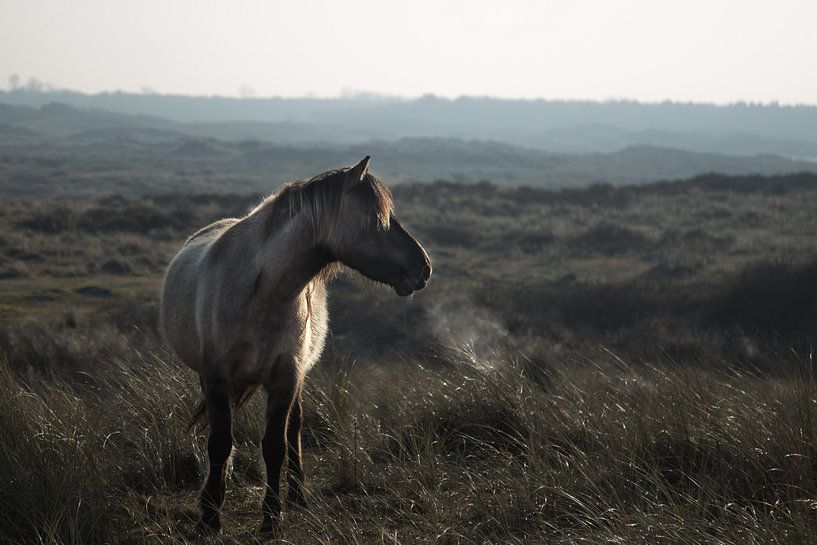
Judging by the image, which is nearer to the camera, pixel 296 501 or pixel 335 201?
pixel 335 201

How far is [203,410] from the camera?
525 cm

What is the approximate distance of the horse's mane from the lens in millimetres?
4348

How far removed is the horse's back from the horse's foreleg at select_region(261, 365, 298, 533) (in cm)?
73

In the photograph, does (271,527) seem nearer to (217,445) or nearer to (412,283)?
(217,445)

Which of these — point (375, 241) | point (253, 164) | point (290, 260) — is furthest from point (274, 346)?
point (253, 164)

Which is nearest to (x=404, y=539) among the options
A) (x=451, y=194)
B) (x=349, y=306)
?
(x=349, y=306)

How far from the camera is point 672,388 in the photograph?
17.8 ft

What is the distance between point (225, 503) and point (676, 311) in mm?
12068

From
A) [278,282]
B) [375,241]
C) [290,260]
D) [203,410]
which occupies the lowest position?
[203,410]

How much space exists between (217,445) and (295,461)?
1.82 feet

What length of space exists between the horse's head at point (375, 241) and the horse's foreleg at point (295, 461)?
1025 mm

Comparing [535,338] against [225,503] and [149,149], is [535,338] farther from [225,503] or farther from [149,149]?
[149,149]

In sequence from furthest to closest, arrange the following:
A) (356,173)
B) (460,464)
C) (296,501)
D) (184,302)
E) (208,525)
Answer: (460,464) < (184,302) < (296,501) < (208,525) < (356,173)

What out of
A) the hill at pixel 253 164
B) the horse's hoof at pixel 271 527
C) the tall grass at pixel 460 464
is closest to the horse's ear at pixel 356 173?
the tall grass at pixel 460 464
